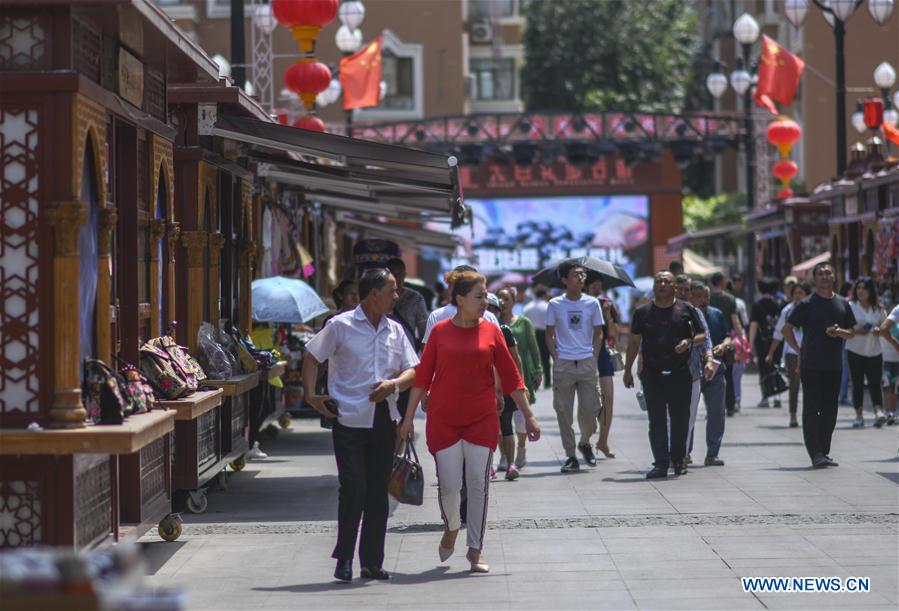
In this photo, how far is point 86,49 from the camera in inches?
340

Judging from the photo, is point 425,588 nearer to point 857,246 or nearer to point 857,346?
point 857,346

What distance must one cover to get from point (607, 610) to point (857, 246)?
19875mm

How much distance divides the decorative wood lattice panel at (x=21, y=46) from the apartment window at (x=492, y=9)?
5085 cm

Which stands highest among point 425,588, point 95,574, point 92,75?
point 92,75

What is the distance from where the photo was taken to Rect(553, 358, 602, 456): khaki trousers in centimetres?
1541

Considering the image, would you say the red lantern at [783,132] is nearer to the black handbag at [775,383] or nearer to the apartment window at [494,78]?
the black handbag at [775,383]

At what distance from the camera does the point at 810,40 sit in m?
48.2

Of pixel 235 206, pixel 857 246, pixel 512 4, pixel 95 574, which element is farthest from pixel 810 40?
pixel 95 574

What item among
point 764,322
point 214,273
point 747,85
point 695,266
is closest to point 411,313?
point 214,273

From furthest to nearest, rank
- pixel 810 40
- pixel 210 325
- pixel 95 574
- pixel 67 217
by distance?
1. pixel 810 40
2. pixel 210 325
3. pixel 67 217
4. pixel 95 574

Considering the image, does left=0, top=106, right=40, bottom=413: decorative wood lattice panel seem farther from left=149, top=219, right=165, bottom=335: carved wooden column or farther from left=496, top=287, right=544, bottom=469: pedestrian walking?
left=496, top=287, right=544, bottom=469: pedestrian walking

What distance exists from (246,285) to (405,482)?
18.9 ft

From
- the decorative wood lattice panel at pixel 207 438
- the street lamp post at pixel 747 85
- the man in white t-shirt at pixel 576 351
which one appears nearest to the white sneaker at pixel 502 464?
the man in white t-shirt at pixel 576 351

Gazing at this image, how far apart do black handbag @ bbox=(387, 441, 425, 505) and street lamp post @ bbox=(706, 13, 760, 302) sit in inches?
884
